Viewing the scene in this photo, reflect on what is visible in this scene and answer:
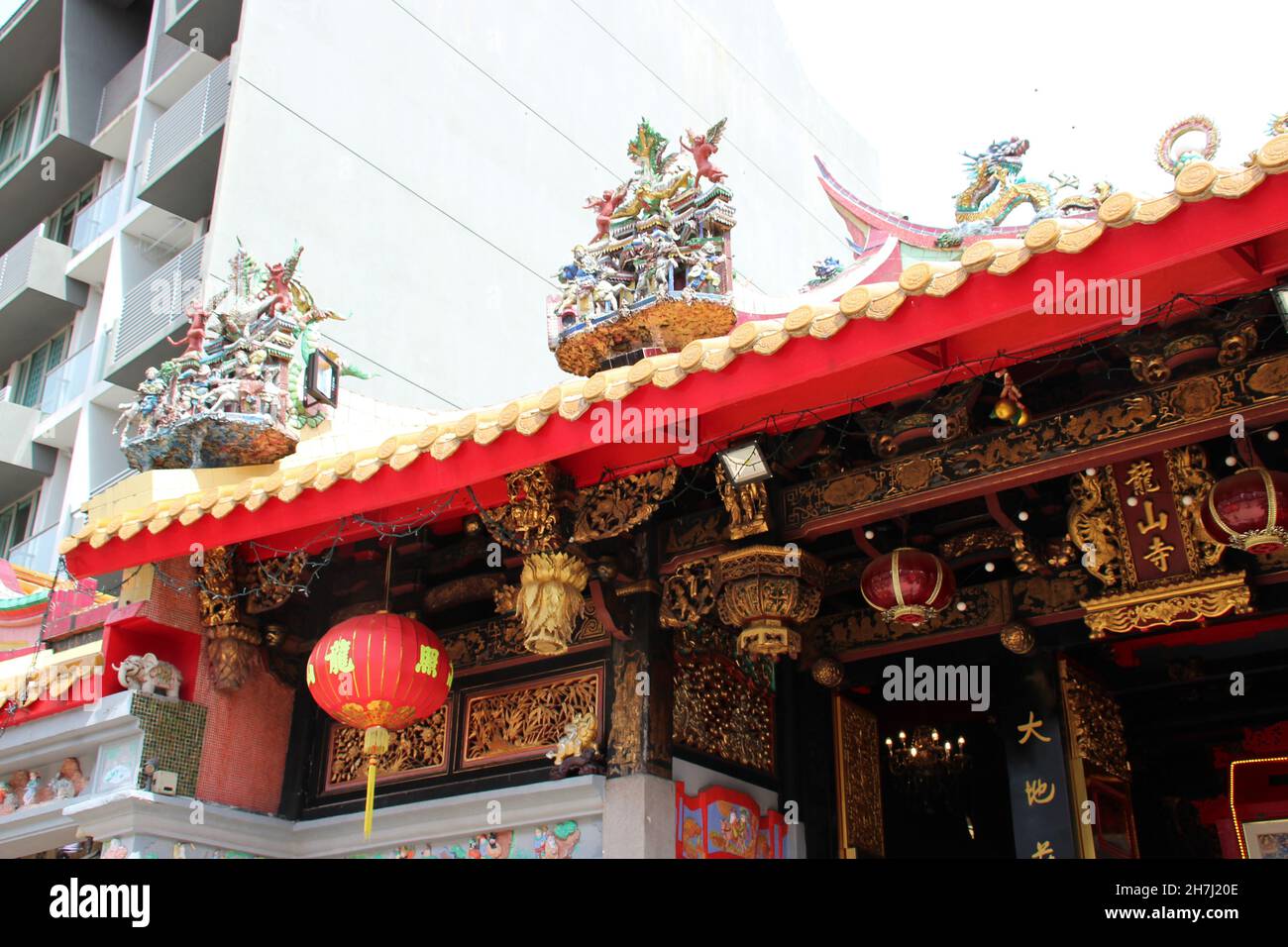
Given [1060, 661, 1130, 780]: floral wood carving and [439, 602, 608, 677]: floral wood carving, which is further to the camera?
[439, 602, 608, 677]: floral wood carving

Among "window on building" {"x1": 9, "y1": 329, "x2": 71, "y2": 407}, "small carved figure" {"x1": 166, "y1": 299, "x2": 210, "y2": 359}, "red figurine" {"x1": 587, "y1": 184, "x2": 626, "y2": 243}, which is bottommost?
"small carved figure" {"x1": 166, "y1": 299, "x2": 210, "y2": 359}

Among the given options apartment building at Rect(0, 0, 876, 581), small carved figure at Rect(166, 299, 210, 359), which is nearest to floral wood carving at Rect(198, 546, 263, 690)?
small carved figure at Rect(166, 299, 210, 359)

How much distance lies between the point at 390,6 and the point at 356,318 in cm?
457

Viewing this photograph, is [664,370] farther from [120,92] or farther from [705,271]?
[120,92]

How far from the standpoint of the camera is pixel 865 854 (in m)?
6.92

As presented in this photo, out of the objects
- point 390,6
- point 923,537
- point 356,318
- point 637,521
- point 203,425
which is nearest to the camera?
point 637,521

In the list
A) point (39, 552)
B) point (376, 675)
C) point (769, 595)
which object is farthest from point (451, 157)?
point (769, 595)

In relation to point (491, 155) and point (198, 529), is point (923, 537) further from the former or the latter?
point (491, 155)

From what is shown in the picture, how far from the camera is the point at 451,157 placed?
15875mm

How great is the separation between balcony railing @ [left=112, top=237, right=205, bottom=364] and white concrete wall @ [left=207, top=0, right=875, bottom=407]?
5.03ft

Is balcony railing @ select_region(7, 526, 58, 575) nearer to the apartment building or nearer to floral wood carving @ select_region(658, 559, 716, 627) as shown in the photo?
the apartment building

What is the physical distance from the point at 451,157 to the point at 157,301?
3.96m

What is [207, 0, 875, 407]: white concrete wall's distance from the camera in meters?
13.6

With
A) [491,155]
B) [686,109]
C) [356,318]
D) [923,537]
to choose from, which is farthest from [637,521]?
[686,109]
